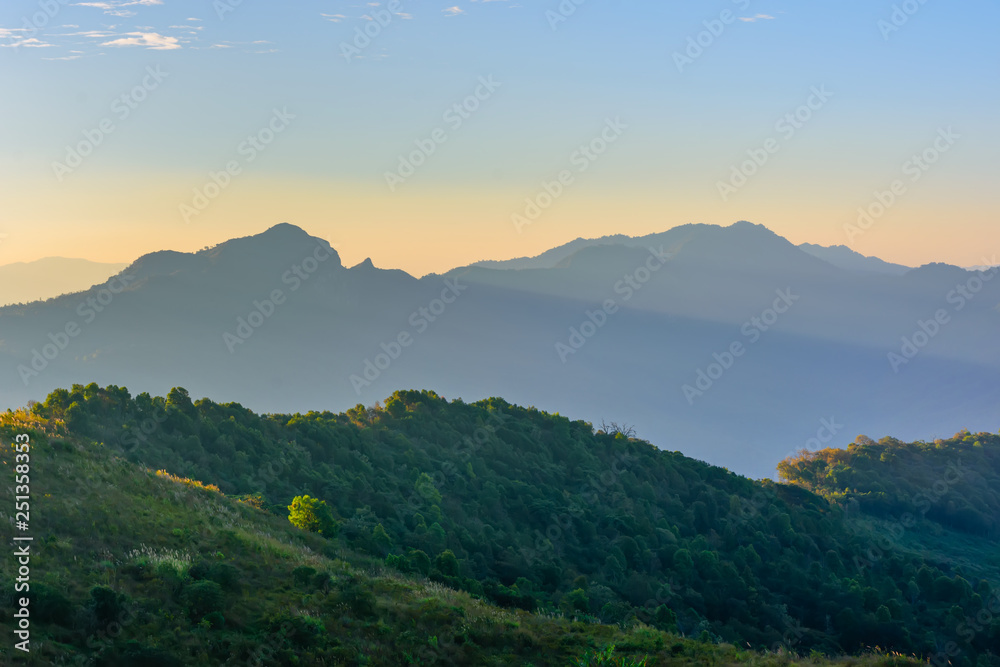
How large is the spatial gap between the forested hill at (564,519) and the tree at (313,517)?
3.74 ft

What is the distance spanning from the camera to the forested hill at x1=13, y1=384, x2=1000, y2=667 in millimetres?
41844

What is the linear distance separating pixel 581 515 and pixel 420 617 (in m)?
37.1

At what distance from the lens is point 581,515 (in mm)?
57906

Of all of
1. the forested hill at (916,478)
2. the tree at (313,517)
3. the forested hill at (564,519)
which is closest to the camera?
the tree at (313,517)

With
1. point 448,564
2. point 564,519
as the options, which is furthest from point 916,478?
point 448,564

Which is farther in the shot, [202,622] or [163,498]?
[163,498]

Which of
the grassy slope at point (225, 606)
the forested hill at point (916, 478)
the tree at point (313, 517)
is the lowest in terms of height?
the grassy slope at point (225, 606)

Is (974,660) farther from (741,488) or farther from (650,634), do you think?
(650,634)

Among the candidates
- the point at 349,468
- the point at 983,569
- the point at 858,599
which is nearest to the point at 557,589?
the point at 349,468

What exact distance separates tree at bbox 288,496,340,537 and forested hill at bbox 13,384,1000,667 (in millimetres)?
1141

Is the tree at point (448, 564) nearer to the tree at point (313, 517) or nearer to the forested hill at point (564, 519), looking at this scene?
the forested hill at point (564, 519)

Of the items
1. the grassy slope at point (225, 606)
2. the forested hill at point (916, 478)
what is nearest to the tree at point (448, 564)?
the grassy slope at point (225, 606)

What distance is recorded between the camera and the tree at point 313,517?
3450 centimetres

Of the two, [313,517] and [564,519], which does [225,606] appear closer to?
[313,517]
